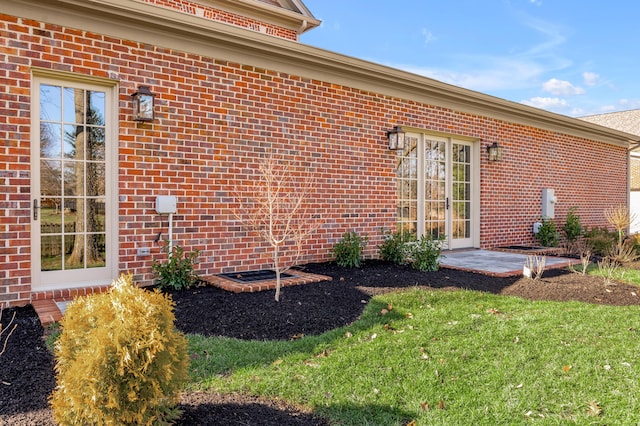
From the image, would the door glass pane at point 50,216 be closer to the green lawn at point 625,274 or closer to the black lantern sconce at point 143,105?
the black lantern sconce at point 143,105

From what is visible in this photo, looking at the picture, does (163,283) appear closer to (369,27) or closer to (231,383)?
(231,383)

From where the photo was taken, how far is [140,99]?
5.14m

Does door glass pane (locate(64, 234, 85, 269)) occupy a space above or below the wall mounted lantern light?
below

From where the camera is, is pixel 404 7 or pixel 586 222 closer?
pixel 404 7

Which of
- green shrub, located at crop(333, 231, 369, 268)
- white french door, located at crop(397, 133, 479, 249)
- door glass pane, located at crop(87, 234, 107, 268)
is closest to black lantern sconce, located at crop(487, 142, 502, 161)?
white french door, located at crop(397, 133, 479, 249)

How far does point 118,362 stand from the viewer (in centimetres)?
192

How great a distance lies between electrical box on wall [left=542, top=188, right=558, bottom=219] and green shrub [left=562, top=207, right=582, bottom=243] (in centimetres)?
62

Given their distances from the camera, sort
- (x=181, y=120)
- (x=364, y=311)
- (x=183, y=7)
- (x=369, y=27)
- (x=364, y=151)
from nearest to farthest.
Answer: (x=364, y=311)
(x=181, y=120)
(x=364, y=151)
(x=183, y=7)
(x=369, y=27)

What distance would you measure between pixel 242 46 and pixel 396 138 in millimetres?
3010

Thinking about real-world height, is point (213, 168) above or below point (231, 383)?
above

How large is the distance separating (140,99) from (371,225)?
4.02 metres

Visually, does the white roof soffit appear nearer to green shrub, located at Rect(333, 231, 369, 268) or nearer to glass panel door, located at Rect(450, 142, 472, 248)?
glass panel door, located at Rect(450, 142, 472, 248)

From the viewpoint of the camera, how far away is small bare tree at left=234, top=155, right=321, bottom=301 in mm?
6102

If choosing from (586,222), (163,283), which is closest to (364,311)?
(163,283)
